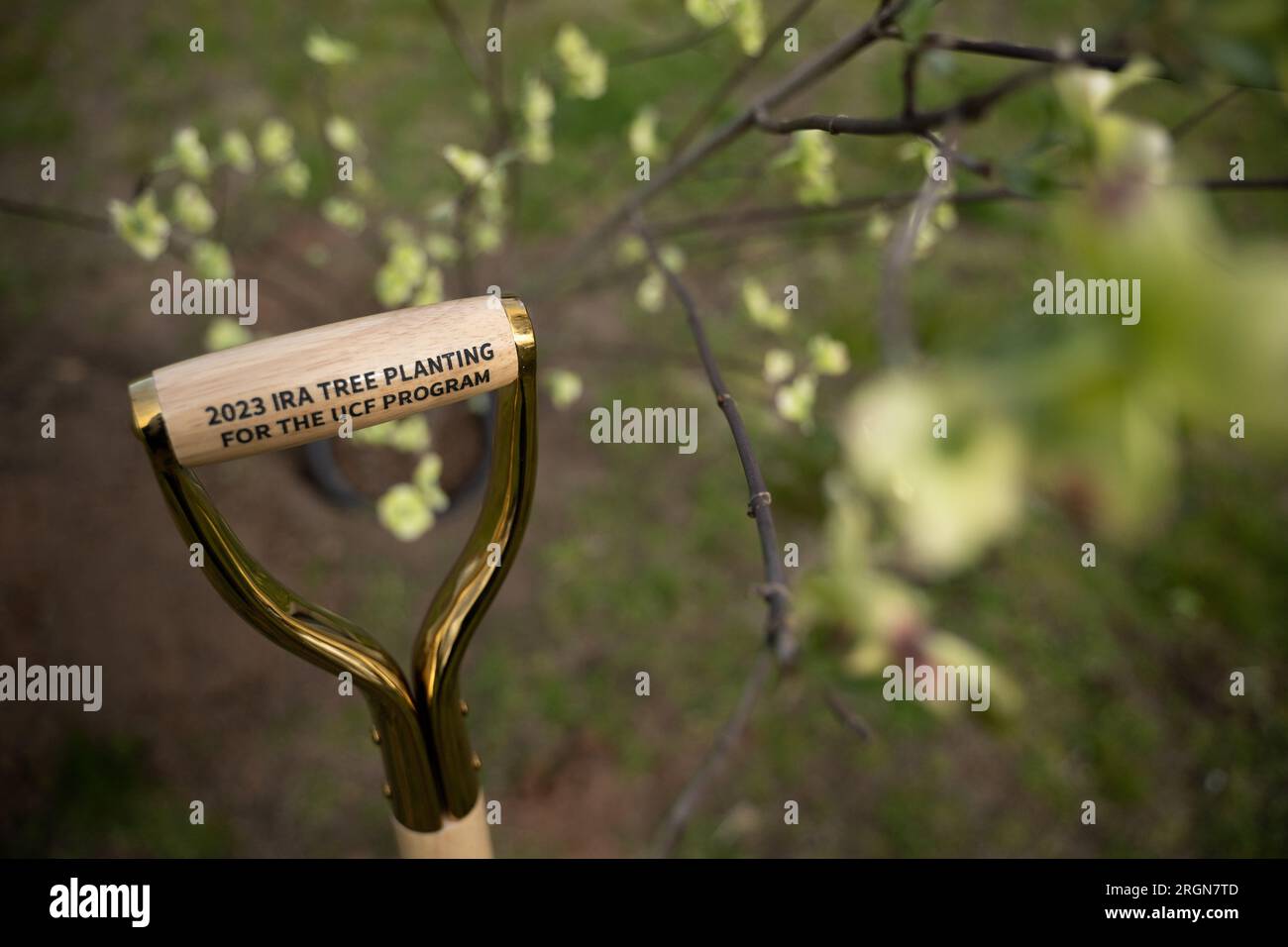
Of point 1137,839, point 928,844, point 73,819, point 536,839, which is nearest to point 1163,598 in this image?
point 1137,839

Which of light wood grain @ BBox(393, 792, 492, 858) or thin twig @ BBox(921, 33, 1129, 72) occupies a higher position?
thin twig @ BBox(921, 33, 1129, 72)

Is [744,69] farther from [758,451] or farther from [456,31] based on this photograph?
[758,451]

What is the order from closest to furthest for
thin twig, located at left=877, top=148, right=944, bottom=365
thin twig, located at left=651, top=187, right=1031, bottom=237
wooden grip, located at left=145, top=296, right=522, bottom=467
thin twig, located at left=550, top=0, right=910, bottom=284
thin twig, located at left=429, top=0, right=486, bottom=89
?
thin twig, located at left=877, top=148, right=944, bottom=365
wooden grip, located at left=145, top=296, right=522, bottom=467
thin twig, located at left=550, top=0, right=910, bottom=284
thin twig, located at left=651, top=187, right=1031, bottom=237
thin twig, located at left=429, top=0, right=486, bottom=89

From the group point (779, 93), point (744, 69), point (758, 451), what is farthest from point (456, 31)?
point (758, 451)

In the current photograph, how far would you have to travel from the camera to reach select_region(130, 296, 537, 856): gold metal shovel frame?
464 mm

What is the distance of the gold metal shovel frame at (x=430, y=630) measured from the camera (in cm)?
46

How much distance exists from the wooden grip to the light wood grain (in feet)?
1.12

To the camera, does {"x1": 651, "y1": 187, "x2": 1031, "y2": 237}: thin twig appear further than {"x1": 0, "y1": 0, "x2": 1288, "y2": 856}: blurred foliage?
No

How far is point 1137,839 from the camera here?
131 centimetres

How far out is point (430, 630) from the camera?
55cm

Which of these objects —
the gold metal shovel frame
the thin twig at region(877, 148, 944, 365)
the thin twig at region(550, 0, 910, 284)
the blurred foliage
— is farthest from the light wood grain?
the thin twig at region(550, 0, 910, 284)

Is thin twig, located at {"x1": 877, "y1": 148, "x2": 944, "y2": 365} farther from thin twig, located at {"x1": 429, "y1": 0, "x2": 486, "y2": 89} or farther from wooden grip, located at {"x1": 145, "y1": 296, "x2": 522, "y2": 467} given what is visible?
thin twig, located at {"x1": 429, "y1": 0, "x2": 486, "y2": 89}

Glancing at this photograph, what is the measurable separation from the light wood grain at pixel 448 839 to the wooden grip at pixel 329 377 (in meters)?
0.34
